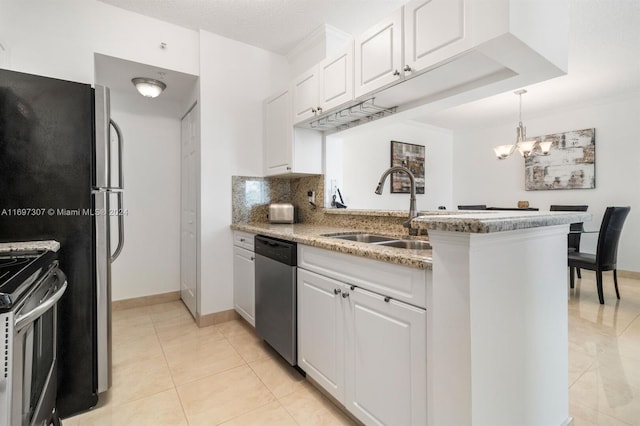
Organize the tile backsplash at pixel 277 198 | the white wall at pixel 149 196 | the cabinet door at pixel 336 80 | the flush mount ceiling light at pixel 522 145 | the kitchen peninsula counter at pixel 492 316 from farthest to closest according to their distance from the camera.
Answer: the flush mount ceiling light at pixel 522 145, the white wall at pixel 149 196, the tile backsplash at pixel 277 198, the cabinet door at pixel 336 80, the kitchen peninsula counter at pixel 492 316

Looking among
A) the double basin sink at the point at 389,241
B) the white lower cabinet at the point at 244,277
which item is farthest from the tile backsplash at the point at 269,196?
the double basin sink at the point at 389,241

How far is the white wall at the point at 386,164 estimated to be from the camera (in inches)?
171

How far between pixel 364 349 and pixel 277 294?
0.79 m

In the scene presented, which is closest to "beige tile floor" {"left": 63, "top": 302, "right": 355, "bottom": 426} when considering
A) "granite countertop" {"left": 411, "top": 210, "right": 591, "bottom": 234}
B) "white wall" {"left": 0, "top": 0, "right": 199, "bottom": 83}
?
"granite countertop" {"left": 411, "top": 210, "right": 591, "bottom": 234}

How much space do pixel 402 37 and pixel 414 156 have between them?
3.96m

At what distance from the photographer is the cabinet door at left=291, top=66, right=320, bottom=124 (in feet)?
7.68

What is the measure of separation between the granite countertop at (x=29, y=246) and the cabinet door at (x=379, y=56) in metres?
1.81

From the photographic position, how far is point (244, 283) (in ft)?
8.50

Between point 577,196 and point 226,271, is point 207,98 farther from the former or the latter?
point 577,196

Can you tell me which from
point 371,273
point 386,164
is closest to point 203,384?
point 371,273

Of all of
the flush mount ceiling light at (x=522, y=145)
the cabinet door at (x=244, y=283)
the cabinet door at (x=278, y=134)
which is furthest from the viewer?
the flush mount ceiling light at (x=522, y=145)

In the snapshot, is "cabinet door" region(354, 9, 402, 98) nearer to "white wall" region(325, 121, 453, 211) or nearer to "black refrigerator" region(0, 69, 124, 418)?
"white wall" region(325, 121, 453, 211)

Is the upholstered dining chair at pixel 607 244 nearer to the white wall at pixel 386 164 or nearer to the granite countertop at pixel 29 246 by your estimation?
the white wall at pixel 386 164

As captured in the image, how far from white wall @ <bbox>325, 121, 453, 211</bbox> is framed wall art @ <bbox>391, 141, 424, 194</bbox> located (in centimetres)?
9
